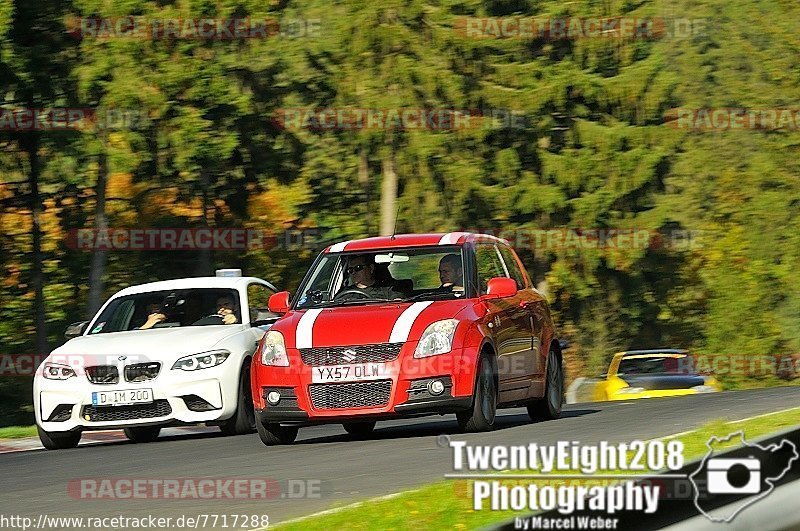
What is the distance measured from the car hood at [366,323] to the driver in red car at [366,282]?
420mm

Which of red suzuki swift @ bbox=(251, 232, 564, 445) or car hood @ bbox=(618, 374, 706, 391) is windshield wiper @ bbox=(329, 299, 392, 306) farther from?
car hood @ bbox=(618, 374, 706, 391)

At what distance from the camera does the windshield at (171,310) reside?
1761cm

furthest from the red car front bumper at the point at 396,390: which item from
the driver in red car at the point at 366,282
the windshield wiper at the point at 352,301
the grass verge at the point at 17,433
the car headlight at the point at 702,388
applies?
the car headlight at the point at 702,388

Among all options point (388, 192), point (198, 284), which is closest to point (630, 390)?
point (198, 284)

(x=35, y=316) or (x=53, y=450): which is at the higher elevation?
(x=53, y=450)

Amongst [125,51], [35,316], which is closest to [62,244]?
[35,316]

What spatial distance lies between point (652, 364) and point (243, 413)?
1318cm

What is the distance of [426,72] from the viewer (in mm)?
46250

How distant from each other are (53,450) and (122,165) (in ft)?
77.8

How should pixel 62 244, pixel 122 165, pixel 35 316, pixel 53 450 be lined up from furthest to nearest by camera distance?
pixel 62 244, pixel 35 316, pixel 122 165, pixel 53 450

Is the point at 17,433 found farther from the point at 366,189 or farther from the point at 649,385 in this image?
the point at 366,189

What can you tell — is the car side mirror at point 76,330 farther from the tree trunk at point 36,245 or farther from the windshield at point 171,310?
the tree trunk at point 36,245

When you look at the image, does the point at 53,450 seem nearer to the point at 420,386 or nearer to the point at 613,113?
the point at 420,386

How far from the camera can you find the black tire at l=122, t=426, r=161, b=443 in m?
17.8
